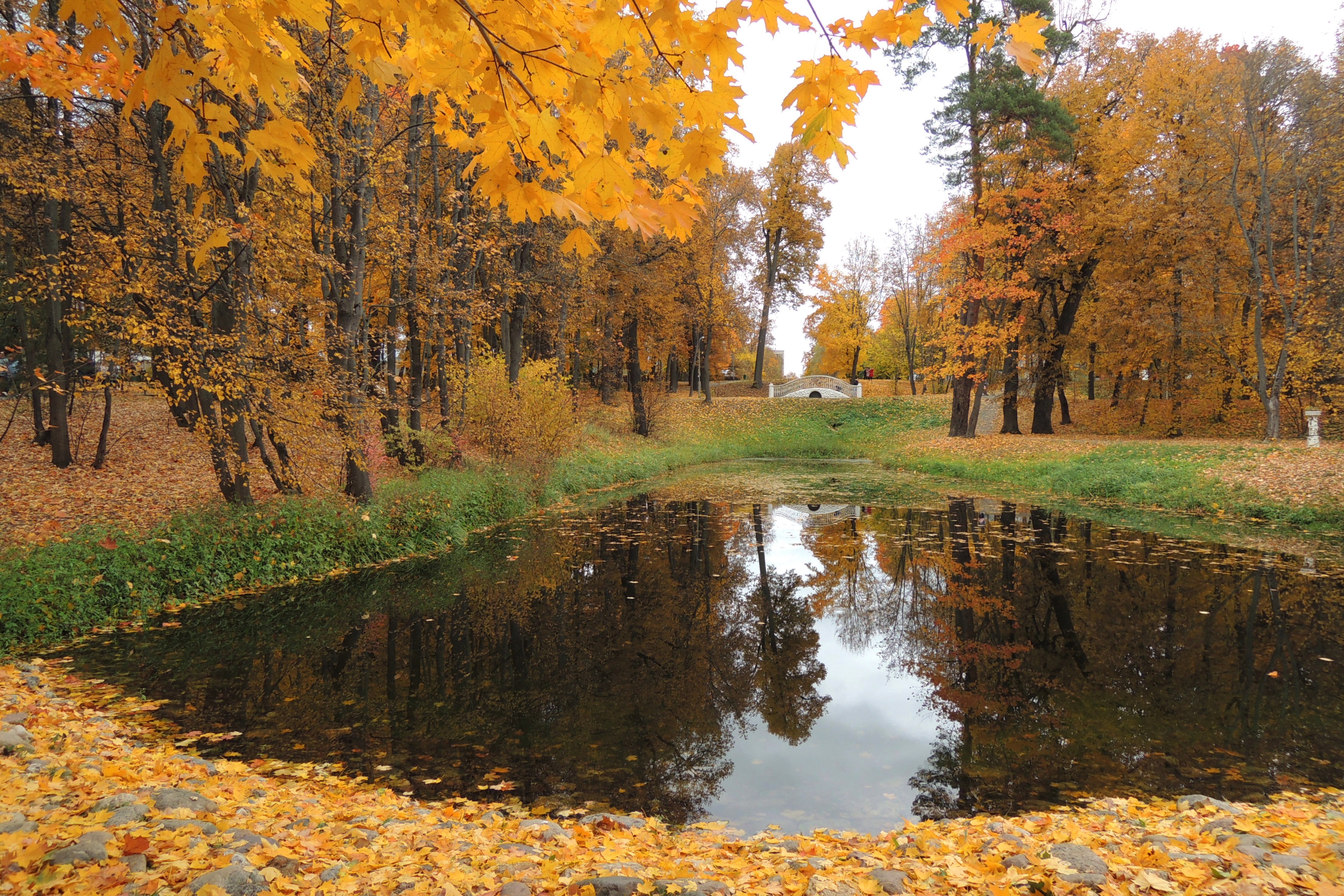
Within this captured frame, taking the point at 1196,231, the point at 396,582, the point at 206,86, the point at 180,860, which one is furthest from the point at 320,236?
the point at 1196,231

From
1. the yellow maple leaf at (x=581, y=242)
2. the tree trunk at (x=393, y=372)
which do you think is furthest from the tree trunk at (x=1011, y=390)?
the yellow maple leaf at (x=581, y=242)

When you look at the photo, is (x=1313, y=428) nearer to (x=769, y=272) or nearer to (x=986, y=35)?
(x=986, y=35)

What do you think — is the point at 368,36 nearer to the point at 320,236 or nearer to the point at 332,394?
the point at 332,394

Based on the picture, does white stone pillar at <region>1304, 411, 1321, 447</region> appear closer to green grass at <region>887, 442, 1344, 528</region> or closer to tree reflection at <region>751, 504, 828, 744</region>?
green grass at <region>887, 442, 1344, 528</region>

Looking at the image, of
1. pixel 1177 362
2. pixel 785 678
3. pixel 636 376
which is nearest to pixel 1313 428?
pixel 1177 362

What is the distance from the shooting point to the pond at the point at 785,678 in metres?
4.36

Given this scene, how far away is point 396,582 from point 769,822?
22.8 ft

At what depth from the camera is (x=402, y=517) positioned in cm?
1106

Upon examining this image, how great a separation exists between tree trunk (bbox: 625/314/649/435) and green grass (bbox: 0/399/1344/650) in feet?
3.17

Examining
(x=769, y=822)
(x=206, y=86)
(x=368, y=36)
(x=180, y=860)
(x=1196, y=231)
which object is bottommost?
(x=769, y=822)

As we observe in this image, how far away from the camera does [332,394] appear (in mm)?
9883

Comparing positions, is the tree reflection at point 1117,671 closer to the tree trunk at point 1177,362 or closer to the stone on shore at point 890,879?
the stone on shore at point 890,879

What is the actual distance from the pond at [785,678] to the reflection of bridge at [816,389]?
1104 inches

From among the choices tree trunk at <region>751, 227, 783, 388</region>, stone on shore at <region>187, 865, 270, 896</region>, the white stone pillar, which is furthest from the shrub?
tree trunk at <region>751, 227, 783, 388</region>
